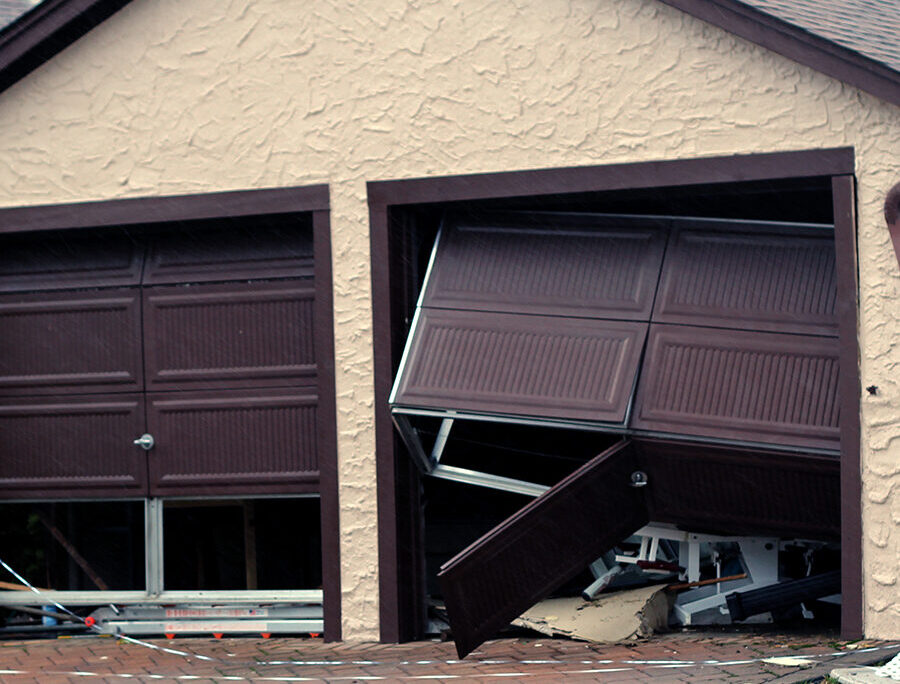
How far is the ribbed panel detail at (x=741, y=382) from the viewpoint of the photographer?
24.7 feet

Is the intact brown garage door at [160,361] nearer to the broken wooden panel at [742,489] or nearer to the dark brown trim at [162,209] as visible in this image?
the dark brown trim at [162,209]

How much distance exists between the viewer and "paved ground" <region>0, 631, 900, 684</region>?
6.73 metres

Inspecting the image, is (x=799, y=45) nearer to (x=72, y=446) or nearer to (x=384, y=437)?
(x=384, y=437)

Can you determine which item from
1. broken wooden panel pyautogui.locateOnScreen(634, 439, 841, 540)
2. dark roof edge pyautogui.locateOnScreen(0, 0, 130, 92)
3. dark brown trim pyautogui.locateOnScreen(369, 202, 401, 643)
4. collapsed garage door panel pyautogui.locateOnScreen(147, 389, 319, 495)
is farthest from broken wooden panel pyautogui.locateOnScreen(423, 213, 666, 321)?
dark roof edge pyautogui.locateOnScreen(0, 0, 130, 92)

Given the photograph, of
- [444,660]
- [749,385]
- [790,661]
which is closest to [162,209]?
[444,660]

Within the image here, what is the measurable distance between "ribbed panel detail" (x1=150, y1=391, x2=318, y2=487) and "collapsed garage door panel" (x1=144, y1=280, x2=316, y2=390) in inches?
5.5

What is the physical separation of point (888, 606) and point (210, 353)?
4646mm

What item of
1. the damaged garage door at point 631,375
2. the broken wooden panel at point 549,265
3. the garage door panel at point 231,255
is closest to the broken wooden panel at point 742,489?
the damaged garage door at point 631,375

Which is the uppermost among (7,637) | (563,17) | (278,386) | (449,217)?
(563,17)

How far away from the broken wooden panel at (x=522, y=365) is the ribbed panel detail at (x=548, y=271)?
9 cm

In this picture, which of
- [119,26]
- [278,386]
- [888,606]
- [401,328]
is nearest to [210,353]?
[278,386]

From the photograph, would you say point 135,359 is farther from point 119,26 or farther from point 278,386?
point 119,26

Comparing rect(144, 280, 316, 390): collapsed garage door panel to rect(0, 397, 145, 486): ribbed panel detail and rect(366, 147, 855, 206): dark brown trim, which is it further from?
rect(366, 147, 855, 206): dark brown trim

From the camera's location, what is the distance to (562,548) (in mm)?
7664
